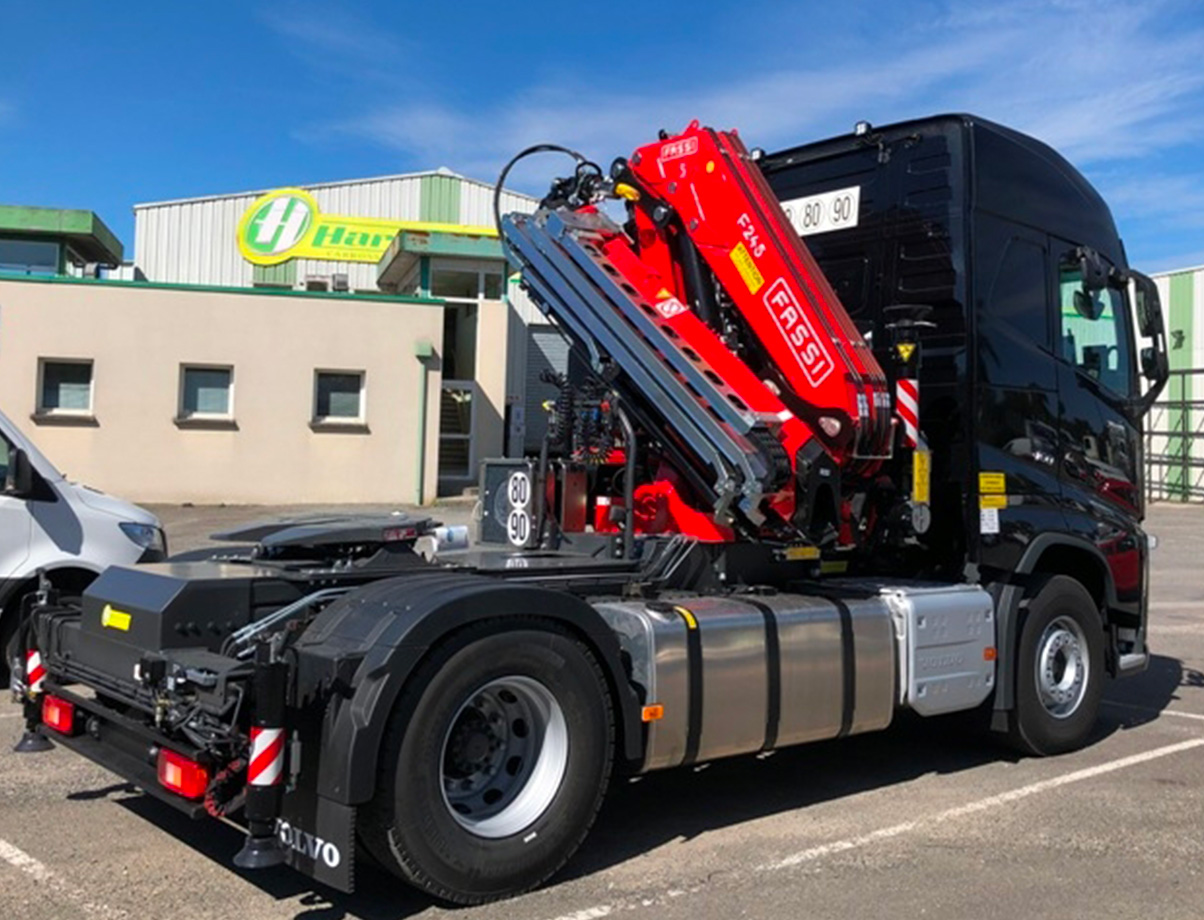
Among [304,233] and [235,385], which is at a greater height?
[304,233]

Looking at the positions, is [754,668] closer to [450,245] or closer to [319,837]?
[319,837]

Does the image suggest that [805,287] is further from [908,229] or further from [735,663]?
[735,663]

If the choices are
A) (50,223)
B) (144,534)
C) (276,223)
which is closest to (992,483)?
(144,534)

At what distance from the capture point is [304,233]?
36344 millimetres

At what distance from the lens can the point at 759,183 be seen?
21.1 feet

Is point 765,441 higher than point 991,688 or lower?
higher

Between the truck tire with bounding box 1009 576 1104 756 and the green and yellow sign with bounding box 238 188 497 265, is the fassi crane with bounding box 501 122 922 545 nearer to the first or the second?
the truck tire with bounding box 1009 576 1104 756

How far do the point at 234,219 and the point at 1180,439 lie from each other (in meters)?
30.2

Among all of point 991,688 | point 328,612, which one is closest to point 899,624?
point 991,688

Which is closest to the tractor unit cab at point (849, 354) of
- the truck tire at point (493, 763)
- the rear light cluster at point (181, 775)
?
the truck tire at point (493, 763)

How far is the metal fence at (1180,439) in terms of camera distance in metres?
36.9

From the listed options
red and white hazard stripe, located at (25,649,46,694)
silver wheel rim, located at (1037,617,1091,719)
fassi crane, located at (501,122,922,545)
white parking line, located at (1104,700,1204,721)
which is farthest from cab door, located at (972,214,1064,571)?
red and white hazard stripe, located at (25,649,46,694)

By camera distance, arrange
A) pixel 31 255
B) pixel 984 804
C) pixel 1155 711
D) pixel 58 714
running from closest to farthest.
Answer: pixel 58 714
pixel 984 804
pixel 1155 711
pixel 31 255

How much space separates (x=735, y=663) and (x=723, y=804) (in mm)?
1097
